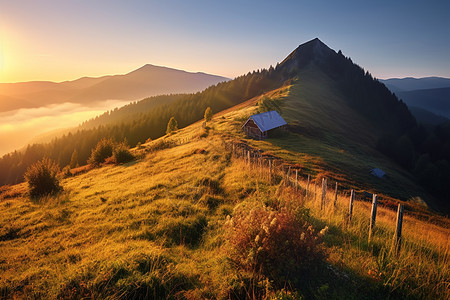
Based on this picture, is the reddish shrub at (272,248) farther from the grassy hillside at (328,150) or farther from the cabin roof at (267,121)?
the cabin roof at (267,121)

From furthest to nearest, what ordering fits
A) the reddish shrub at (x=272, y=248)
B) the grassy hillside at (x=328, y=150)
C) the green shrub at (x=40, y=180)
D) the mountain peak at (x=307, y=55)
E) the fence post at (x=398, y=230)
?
1. the mountain peak at (x=307, y=55)
2. the grassy hillside at (x=328, y=150)
3. the green shrub at (x=40, y=180)
4. the fence post at (x=398, y=230)
5. the reddish shrub at (x=272, y=248)

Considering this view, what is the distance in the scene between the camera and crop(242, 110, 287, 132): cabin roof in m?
50.4

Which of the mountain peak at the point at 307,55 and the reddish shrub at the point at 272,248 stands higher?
the mountain peak at the point at 307,55

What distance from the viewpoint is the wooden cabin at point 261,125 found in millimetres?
50062

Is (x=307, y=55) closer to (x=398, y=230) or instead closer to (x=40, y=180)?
(x=40, y=180)

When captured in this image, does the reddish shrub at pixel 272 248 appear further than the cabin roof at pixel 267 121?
No

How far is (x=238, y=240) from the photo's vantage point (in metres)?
6.60

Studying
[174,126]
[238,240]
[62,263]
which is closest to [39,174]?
[62,263]

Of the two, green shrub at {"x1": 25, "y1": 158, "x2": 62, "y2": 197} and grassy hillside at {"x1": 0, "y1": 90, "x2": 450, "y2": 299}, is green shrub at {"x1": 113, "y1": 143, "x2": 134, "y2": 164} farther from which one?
grassy hillside at {"x1": 0, "y1": 90, "x2": 450, "y2": 299}

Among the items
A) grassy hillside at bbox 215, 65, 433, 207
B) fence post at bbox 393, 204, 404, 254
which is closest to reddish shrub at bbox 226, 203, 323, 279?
fence post at bbox 393, 204, 404, 254

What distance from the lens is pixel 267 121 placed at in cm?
5222

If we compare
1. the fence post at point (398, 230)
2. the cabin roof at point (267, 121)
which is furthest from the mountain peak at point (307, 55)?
the fence post at point (398, 230)

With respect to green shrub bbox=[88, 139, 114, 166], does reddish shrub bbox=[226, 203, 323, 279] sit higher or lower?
higher

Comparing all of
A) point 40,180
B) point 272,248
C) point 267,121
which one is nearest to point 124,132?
point 267,121
